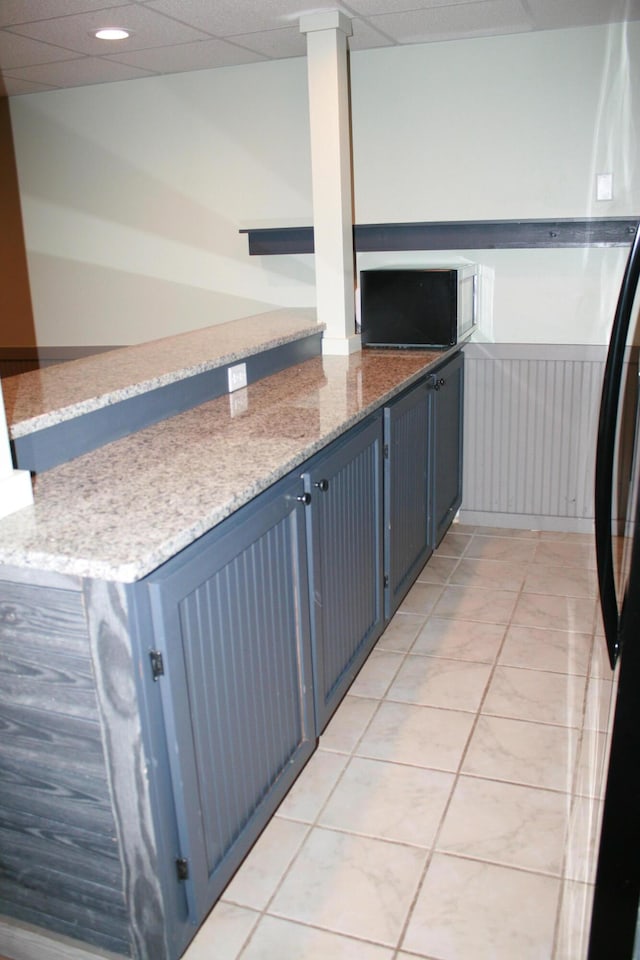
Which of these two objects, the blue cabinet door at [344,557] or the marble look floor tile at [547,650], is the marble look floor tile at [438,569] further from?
the blue cabinet door at [344,557]

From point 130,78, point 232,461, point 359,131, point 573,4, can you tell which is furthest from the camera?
point 130,78

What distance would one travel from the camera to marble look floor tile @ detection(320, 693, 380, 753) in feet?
7.32

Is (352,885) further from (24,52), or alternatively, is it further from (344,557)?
(24,52)

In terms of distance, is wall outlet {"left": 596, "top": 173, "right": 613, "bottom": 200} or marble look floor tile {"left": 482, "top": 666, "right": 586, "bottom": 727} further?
wall outlet {"left": 596, "top": 173, "right": 613, "bottom": 200}

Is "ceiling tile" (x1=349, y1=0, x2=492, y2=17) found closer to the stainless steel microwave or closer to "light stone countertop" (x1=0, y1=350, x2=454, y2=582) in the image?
the stainless steel microwave

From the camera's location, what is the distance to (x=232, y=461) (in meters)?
1.76

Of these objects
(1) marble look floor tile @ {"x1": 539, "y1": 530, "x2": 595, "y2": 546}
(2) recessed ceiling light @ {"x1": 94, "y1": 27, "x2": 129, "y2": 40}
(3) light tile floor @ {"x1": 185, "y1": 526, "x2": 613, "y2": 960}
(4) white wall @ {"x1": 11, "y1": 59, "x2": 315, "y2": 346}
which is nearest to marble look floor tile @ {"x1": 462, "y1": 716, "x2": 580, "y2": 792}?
(3) light tile floor @ {"x1": 185, "y1": 526, "x2": 613, "y2": 960}

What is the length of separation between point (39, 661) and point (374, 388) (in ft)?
4.65

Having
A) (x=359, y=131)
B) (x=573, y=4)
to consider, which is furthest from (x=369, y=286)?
(x=573, y=4)

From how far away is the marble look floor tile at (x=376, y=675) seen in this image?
8.14 feet

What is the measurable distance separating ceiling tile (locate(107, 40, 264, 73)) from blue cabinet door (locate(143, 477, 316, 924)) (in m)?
2.28

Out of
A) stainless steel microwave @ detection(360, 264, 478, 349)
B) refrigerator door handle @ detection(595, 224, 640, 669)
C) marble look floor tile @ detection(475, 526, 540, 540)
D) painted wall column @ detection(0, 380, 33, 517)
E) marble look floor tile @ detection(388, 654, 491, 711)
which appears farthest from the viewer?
marble look floor tile @ detection(475, 526, 540, 540)

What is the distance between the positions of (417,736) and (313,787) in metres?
0.35

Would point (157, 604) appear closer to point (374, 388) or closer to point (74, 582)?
point (74, 582)
